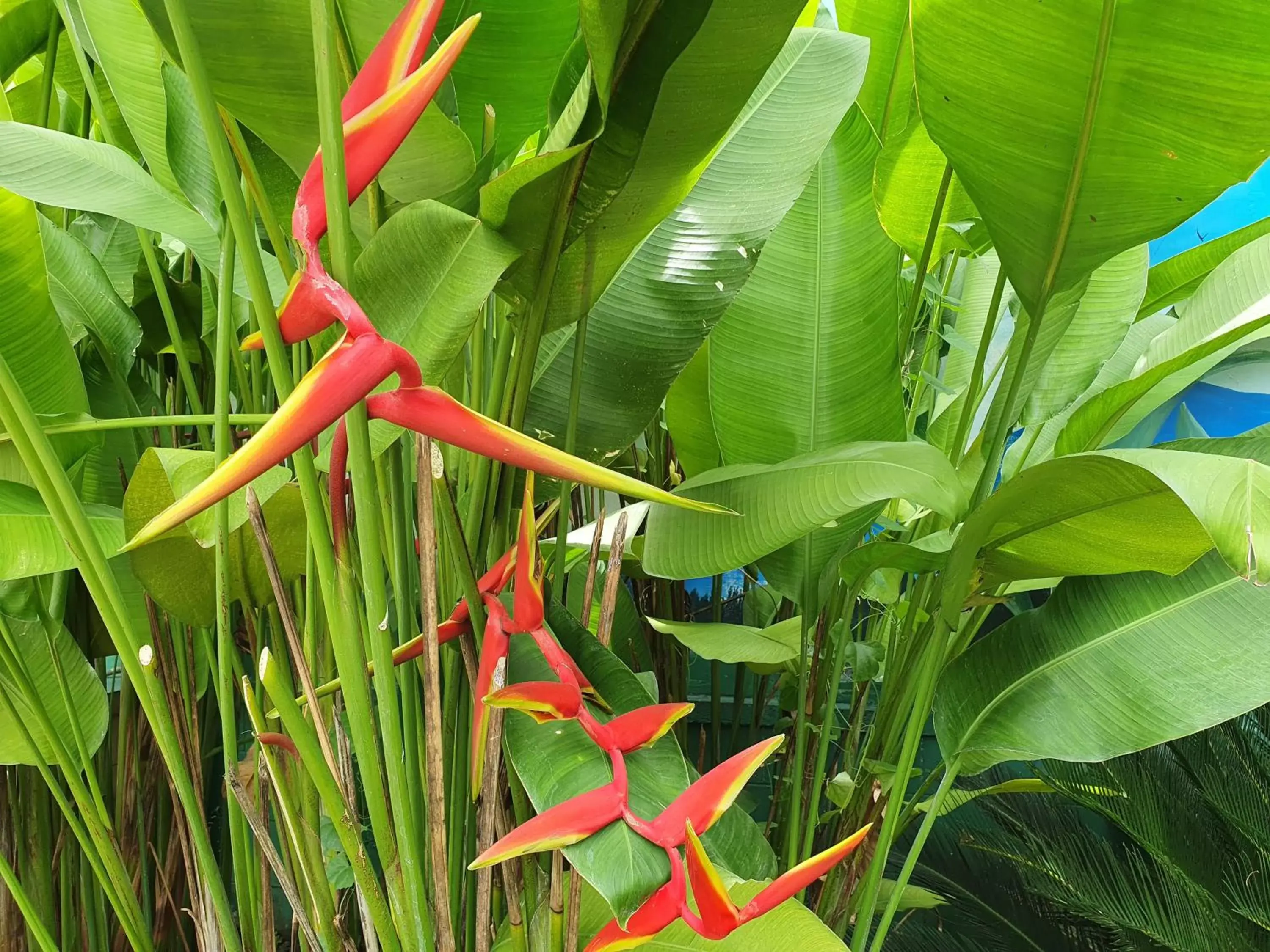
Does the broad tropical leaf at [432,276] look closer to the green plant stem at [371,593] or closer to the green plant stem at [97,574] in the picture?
the green plant stem at [371,593]

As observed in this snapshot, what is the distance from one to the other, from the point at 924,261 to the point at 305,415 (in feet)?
1.60

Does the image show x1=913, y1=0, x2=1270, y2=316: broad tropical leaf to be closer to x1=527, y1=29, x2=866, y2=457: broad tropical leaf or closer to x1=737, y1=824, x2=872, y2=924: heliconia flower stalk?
x1=527, y1=29, x2=866, y2=457: broad tropical leaf

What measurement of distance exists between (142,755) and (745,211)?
0.68 meters

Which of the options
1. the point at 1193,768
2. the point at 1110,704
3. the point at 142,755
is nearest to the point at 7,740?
the point at 142,755

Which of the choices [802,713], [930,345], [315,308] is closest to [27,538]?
[315,308]

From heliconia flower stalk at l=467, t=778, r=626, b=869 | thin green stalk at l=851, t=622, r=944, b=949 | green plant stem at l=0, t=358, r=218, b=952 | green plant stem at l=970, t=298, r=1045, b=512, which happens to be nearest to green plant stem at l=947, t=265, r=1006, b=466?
green plant stem at l=970, t=298, r=1045, b=512

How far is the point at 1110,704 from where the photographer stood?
505 mm

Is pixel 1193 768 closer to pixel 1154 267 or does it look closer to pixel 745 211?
pixel 1154 267

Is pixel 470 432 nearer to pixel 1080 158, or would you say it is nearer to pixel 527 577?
pixel 527 577

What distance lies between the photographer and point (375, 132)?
0.25 metres

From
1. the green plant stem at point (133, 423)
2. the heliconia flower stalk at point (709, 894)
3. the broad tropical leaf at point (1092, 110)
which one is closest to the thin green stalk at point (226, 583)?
the green plant stem at point (133, 423)

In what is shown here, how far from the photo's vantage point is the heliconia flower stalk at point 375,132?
0.24m

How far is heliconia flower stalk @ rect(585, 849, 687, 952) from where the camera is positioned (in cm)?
31

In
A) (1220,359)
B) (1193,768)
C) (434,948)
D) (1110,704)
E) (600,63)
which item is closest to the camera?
(600,63)
